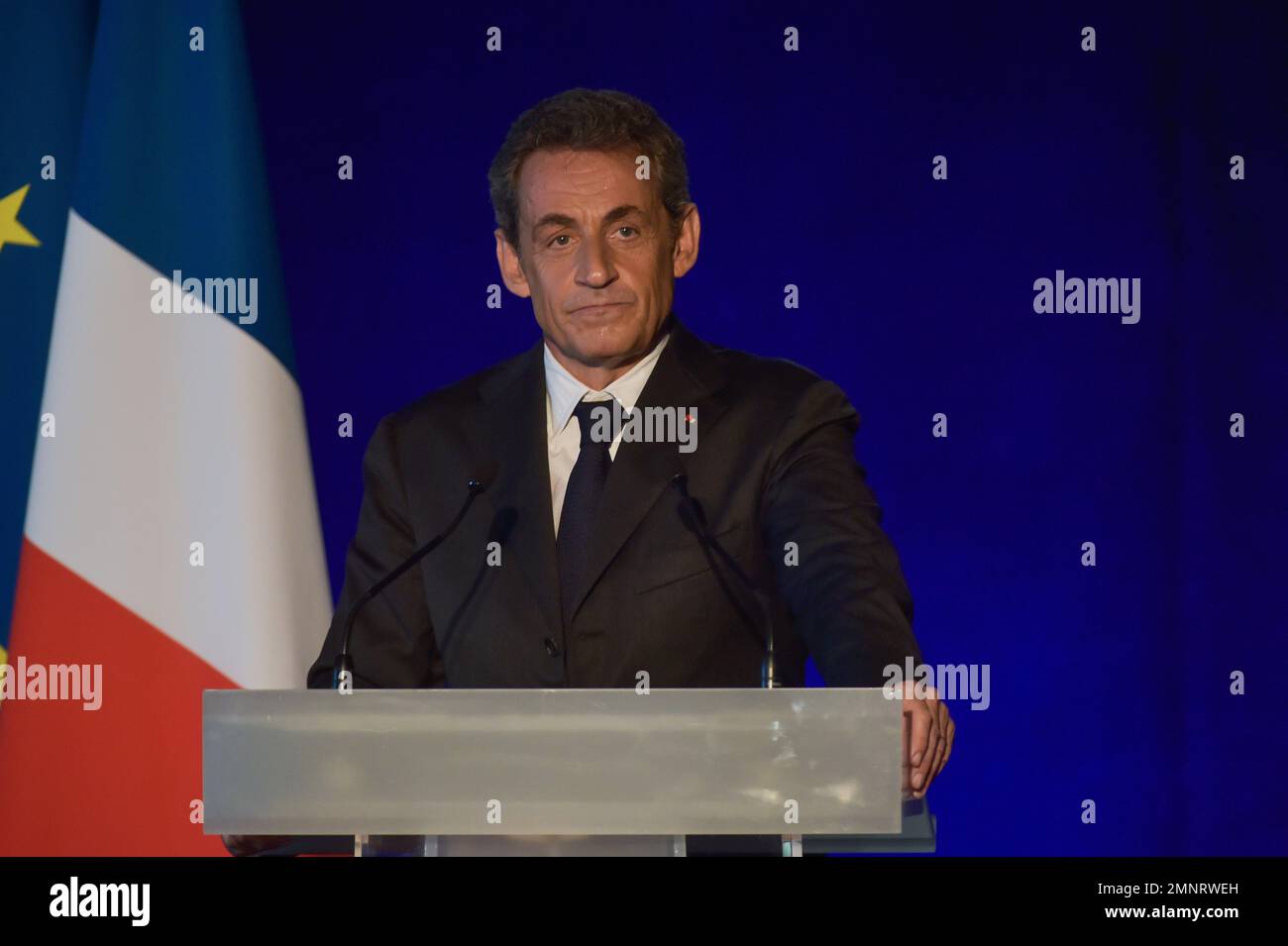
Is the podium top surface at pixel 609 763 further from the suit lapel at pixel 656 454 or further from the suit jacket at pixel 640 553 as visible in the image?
the suit lapel at pixel 656 454

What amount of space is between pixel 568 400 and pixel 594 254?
23 cm

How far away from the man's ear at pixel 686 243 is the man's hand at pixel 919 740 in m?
1.05

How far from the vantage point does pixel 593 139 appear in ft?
8.17

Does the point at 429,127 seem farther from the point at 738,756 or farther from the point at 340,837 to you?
the point at 738,756

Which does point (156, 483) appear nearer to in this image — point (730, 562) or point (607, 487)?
point (607, 487)

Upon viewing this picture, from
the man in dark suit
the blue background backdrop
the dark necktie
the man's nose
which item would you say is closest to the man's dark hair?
the man in dark suit

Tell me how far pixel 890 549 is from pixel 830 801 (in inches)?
27.4

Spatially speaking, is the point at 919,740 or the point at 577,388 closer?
the point at 919,740

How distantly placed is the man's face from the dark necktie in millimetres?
163

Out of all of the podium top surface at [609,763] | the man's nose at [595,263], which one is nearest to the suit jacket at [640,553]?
the man's nose at [595,263]

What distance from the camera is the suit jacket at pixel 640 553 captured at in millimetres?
2266

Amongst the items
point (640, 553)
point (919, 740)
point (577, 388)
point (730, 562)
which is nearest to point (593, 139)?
point (577, 388)

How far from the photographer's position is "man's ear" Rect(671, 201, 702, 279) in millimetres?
2609
